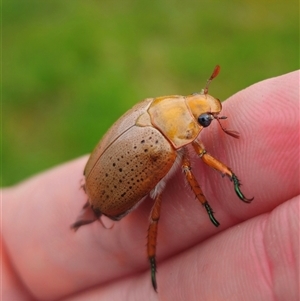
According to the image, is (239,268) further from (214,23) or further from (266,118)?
(214,23)

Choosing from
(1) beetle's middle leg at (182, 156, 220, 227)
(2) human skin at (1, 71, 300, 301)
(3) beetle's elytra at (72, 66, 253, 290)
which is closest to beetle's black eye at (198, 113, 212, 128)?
(3) beetle's elytra at (72, 66, 253, 290)

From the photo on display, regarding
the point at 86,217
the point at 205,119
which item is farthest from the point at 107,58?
the point at 205,119

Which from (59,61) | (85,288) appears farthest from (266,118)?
(59,61)

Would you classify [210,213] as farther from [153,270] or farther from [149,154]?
[153,270]

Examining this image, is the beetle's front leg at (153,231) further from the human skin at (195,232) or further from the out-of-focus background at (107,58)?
the out-of-focus background at (107,58)

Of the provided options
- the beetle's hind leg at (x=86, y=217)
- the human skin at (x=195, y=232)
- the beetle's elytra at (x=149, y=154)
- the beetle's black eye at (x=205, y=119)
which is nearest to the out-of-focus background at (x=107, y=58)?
the human skin at (x=195, y=232)

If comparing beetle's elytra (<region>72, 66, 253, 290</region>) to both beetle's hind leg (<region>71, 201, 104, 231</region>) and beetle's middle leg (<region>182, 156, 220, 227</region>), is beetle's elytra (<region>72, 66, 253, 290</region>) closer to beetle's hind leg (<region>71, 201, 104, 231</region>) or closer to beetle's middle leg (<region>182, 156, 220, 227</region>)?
beetle's middle leg (<region>182, 156, 220, 227</region>)
